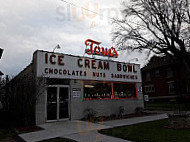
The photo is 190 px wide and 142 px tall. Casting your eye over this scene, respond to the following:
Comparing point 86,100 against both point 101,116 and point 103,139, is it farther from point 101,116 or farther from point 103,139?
point 103,139

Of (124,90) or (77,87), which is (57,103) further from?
(124,90)

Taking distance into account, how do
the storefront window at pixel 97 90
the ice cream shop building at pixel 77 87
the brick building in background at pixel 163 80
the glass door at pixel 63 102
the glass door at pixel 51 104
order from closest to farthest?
the ice cream shop building at pixel 77 87 → the glass door at pixel 51 104 → the glass door at pixel 63 102 → the storefront window at pixel 97 90 → the brick building in background at pixel 163 80

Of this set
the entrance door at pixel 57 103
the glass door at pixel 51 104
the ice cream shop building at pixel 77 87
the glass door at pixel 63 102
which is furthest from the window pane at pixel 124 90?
the glass door at pixel 51 104

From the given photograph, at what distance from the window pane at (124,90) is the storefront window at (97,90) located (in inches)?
30.4

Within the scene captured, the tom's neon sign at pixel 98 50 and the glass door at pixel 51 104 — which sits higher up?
the tom's neon sign at pixel 98 50

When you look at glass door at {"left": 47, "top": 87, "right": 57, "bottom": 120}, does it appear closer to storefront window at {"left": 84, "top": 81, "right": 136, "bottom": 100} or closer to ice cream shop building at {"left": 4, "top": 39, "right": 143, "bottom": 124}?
ice cream shop building at {"left": 4, "top": 39, "right": 143, "bottom": 124}

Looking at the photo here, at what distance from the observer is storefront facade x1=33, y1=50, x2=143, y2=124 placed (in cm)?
1087

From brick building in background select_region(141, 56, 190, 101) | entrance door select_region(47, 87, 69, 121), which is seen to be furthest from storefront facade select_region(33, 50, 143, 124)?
brick building in background select_region(141, 56, 190, 101)

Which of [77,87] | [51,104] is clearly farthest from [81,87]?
[51,104]

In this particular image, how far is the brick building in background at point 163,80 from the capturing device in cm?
2822

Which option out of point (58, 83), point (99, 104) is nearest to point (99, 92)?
point (99, 104)

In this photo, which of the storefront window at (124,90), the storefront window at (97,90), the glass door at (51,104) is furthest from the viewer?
the storefront window at (124,90)

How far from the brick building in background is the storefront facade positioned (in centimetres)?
1434

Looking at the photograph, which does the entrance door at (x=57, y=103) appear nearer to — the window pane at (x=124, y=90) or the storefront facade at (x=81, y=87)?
the storefront facade at (x=81, y=87)
